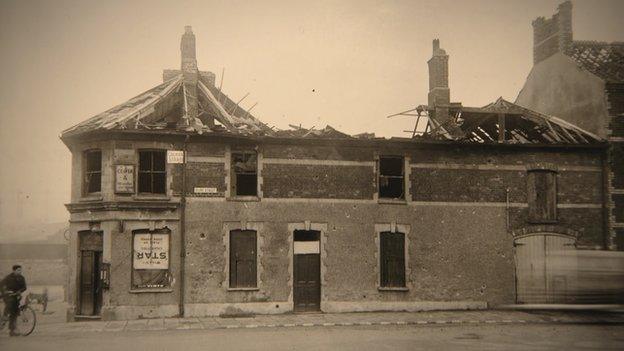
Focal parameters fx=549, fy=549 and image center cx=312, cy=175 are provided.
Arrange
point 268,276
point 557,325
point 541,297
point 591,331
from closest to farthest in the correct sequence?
point 591,331, point 557,325, point 268,276, point 541,297

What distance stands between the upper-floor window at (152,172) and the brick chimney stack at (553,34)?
19.8 m

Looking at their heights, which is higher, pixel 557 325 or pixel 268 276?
pixel 268 276

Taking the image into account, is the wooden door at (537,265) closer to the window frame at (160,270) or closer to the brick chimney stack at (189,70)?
the window frame at (160,270)

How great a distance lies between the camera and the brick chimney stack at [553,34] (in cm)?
2706

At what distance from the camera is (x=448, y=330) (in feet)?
54.9

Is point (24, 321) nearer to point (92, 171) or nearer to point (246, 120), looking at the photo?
point (92, 171)

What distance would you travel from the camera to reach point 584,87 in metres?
24.9

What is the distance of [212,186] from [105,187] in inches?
149

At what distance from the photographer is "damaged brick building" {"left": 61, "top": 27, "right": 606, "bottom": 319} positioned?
1973cm

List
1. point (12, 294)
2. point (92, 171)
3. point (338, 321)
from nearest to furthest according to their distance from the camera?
point (12, 294), point (338, 321), point (92, 171)

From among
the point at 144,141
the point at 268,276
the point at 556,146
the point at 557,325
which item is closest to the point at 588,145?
the point at 556,146

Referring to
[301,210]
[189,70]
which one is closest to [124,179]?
[189,70]

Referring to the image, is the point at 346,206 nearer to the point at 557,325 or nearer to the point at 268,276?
the point at 268,276

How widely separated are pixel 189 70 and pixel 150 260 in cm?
841
